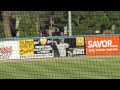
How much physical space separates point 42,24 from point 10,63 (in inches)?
362

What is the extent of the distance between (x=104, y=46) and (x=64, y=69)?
481 cm

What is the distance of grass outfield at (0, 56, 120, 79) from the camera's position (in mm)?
11359

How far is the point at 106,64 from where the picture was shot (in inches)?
568

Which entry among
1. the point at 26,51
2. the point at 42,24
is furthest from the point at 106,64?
the point at 42,24

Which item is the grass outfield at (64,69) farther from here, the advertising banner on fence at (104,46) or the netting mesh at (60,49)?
the advertising banner on fence at (104,46)

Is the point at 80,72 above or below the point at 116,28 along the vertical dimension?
below

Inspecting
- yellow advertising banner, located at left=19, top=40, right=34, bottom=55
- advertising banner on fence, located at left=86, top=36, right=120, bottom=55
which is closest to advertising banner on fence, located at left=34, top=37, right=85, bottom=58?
yellow advertising banner, located at left=19, top=40, right=34, bottom=55

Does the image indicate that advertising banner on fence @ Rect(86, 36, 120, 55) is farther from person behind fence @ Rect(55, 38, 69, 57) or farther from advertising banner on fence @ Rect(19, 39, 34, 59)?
advertising banner on fence @ Rect(19, 39, 34, 59)

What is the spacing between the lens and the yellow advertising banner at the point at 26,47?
16453mm

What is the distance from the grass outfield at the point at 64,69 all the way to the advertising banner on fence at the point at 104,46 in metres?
0.49

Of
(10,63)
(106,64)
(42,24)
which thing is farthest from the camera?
(42,24)

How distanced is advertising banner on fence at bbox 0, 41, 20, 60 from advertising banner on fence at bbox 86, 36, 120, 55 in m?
3.60
